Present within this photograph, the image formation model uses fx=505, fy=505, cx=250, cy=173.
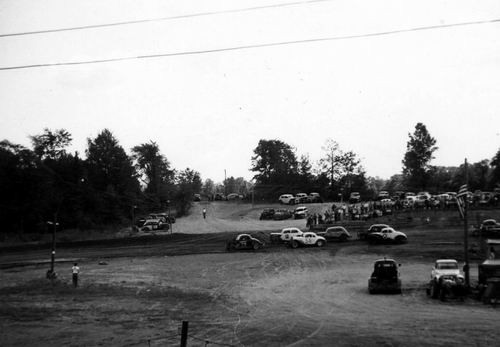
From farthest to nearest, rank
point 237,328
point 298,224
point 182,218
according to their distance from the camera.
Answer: point 182,218, point 298,224, point 237,328

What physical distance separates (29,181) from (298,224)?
44862mm

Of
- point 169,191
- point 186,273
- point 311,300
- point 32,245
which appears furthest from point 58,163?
point 311,300

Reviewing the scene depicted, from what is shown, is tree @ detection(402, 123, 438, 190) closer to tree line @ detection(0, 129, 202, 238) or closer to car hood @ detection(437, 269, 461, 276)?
tree line @ detection(0, 129, 202, 238)

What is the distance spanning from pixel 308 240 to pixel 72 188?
50.6m

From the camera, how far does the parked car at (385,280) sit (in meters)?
26.5

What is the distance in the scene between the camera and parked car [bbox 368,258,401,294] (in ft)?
87.0

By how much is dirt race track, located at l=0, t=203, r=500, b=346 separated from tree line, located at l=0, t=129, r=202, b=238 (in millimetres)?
31440

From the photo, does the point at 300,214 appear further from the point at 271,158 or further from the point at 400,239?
the point at 271,158

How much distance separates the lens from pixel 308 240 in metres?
46.4

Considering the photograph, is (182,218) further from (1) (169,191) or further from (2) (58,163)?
(2) (58,163)

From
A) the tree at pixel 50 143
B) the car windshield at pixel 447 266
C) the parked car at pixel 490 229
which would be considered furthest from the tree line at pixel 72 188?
the car windshield at pixel 447 266

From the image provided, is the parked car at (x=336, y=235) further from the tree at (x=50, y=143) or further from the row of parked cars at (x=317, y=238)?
the tree at (x=50, y=143)

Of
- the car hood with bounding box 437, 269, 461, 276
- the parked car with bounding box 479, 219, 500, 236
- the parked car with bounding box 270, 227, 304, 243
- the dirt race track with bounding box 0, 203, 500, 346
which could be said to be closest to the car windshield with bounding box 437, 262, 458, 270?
the car hood with bounding box 437, 269, 461, 276

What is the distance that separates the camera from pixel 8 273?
39781 mm
